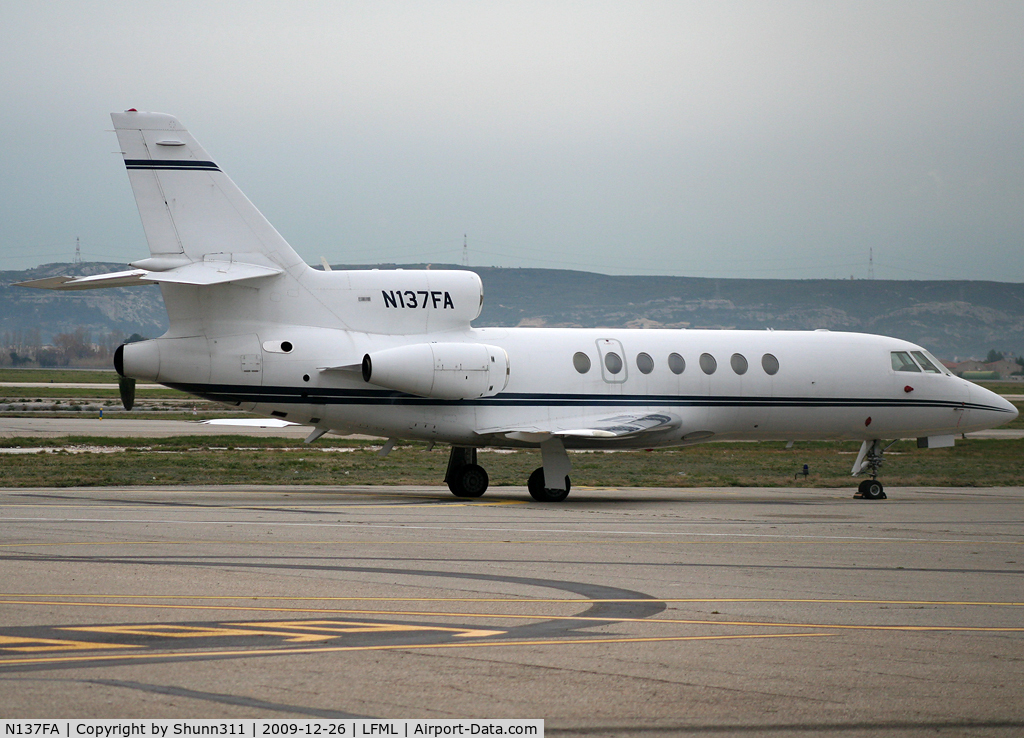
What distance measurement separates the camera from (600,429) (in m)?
23.0

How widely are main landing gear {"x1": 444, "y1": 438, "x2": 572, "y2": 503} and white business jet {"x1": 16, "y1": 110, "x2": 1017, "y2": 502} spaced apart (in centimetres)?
4

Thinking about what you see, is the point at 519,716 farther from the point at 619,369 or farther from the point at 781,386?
the point at 781,386

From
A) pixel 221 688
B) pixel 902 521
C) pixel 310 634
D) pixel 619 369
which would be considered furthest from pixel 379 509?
pixel 221 688

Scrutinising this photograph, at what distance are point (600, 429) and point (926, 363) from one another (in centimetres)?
920

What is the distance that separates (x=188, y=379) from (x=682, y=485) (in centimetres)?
1324

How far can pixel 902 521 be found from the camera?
19.6 meters

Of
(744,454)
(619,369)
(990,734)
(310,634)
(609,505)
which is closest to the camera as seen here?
(990,734)

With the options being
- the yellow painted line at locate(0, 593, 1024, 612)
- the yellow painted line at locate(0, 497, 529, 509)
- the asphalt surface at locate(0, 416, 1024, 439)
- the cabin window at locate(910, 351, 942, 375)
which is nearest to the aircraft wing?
the yellow painted line at locate(0, 497, 529, 509)

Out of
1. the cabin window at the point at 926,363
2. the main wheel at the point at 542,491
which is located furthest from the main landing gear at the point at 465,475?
the cabin window at the point at 926,363

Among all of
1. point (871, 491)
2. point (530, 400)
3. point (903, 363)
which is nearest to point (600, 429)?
point (530, 400)

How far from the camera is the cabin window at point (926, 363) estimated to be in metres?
26.9

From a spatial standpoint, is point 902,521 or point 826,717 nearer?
point 826,717

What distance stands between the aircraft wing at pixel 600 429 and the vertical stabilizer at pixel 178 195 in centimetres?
630

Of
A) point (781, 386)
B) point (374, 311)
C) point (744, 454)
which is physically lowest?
point (744, 454)
